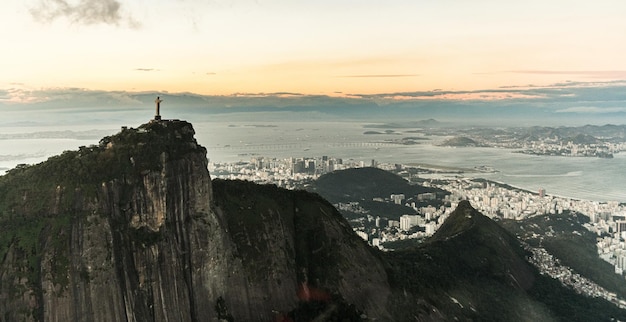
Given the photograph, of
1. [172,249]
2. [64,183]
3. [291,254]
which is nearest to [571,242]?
[291,254]

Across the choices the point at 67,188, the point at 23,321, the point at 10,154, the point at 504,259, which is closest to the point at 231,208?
the point at 67,188

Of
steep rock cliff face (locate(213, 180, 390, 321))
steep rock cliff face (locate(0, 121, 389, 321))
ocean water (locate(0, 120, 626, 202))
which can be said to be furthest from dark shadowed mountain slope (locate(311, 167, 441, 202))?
steep rock cliff face (locate(0, 121, 389, 321))

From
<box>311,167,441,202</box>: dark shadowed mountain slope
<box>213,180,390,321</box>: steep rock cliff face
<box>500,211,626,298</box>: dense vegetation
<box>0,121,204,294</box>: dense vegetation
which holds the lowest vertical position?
<box>500,211,626,298</box>: dense vegetation

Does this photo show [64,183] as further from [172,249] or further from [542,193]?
[542,193]


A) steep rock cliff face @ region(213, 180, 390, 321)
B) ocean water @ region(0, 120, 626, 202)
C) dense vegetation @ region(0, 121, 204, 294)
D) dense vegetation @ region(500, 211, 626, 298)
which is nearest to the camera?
dense vegetation @ region(0, 121, 204, 294)

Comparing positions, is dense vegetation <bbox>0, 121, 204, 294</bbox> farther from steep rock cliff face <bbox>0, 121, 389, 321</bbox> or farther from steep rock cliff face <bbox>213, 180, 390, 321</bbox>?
steep rock cliff face <bbox>213, 180, 390, 321</bbox>
